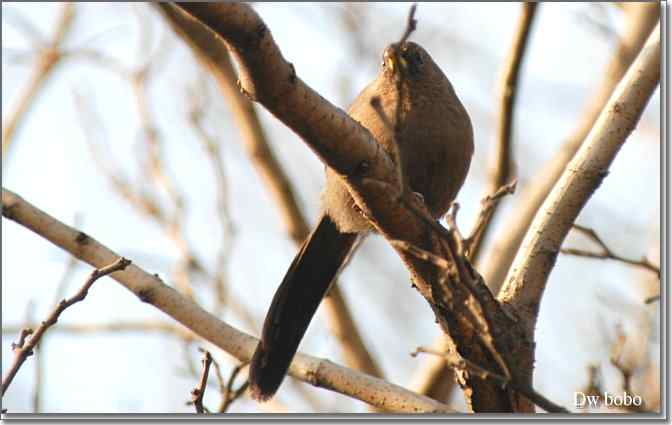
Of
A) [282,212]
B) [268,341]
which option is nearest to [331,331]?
[282,212]

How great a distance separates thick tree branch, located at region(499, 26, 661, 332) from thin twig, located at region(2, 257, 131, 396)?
1163 mm

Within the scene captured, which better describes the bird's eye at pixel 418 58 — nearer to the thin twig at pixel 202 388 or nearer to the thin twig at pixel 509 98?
the thin twig at pixel 509 98

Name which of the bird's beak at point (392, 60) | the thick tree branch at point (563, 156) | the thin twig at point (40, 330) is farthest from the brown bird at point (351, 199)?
→ the thick tree branch at point (563, 156)

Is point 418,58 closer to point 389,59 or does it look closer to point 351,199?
point 389,59

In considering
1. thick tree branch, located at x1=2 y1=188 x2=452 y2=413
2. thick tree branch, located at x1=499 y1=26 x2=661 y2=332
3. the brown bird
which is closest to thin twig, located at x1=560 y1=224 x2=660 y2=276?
thick tree branch, located at x1=499 y1=26 x2=661 y2=332

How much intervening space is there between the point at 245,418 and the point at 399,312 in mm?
4724

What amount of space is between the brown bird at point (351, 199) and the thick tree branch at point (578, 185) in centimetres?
44

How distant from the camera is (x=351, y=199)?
2.90 m

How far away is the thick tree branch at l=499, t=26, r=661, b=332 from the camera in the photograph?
2.79m

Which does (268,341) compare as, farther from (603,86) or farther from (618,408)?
(603,86)

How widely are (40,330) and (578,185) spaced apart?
156cm

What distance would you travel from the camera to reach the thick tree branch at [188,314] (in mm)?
2689

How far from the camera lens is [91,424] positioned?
2.56 m

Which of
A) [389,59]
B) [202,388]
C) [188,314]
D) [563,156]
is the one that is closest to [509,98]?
[563,156]
